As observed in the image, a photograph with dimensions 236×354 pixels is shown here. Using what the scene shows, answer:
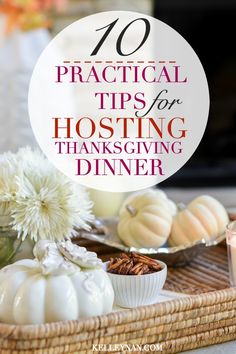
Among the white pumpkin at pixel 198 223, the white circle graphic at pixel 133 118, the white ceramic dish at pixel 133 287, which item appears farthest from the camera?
the white pumpkin at pixel 198 223

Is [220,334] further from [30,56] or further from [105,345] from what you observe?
[30,56]

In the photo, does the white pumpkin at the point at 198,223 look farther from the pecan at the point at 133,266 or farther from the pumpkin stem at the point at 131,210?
the pecan at the point at 133,266

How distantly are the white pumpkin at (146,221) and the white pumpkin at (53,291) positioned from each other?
0.84 ft

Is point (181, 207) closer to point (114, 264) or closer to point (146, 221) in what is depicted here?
point (146, 221)

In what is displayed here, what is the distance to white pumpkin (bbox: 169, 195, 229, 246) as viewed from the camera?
0.92m

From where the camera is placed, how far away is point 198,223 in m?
0.93

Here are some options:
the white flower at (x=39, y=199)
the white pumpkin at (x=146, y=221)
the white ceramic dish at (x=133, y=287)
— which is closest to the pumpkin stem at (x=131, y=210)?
the white pumpkin at (x=146, y=221)

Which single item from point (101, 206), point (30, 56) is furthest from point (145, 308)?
point (30, 56)

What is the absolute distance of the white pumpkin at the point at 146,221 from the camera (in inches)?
36.0

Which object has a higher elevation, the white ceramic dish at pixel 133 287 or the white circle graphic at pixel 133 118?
the white circle graphic at pixel 133 118

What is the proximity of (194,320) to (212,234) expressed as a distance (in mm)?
265

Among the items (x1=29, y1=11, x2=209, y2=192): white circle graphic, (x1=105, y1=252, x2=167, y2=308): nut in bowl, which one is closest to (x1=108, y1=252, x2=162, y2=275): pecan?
(x1=105, y1=252, x2=167, y2=308): nut in bowl

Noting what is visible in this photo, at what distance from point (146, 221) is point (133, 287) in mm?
215

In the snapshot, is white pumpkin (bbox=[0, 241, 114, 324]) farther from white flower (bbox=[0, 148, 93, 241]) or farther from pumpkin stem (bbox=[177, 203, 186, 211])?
pumpkin stem (bbox=[177, 203, 186, 211])
